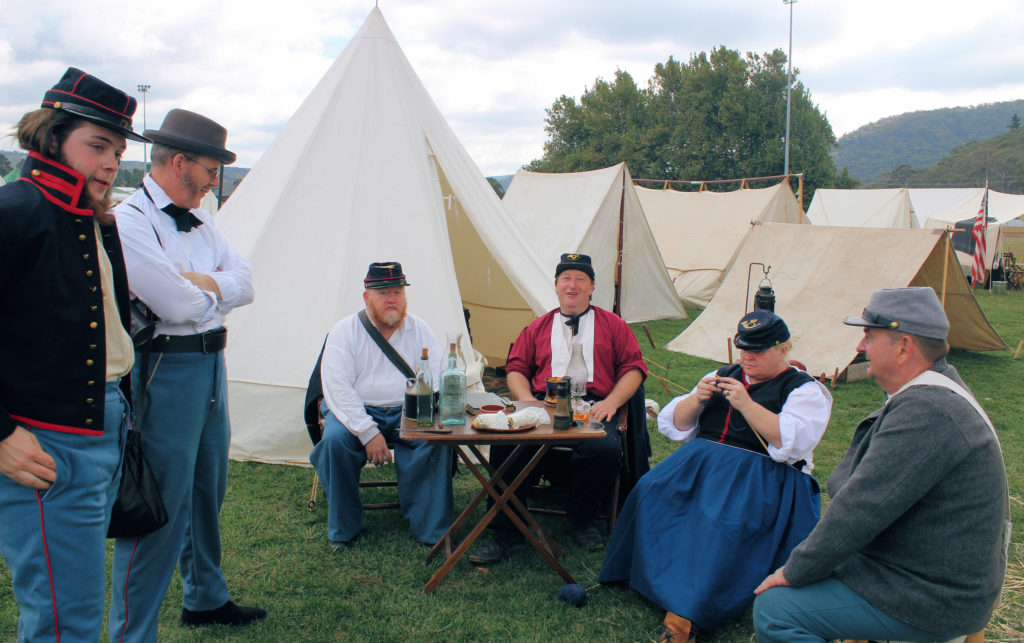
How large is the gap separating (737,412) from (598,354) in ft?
3.30

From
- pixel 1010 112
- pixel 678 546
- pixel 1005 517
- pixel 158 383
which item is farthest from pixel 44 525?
pixel 1010 112

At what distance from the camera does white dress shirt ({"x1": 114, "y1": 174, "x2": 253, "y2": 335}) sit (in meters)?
2.09

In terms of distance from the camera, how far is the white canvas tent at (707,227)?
1220 cm

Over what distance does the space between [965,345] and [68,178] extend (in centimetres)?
938

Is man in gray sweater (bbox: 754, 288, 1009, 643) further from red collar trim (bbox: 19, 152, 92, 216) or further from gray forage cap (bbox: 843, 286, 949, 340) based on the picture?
red collar trim (bbox: 19, 152, 92, 216)

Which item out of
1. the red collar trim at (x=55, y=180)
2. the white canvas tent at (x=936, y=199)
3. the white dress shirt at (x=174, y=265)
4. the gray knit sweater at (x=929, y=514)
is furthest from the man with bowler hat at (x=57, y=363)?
the white canvas tent at (x=936, y=199)

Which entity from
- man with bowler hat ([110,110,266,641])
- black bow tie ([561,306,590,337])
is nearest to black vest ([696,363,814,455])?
black bow tie ([561,306,590,337])

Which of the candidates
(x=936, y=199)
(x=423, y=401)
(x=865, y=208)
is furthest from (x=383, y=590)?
(x=936, y=199)

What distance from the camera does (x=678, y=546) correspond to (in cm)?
269

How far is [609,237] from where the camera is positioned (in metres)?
9.98

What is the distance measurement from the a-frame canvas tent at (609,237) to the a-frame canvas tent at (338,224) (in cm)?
448

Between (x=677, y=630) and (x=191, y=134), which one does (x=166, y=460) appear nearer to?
(x=191, y=134)

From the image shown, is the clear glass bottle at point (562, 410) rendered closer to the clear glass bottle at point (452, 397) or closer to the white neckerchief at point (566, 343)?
the clear glass bottle at point (452, 397)

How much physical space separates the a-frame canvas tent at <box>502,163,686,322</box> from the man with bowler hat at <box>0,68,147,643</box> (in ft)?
26.0
